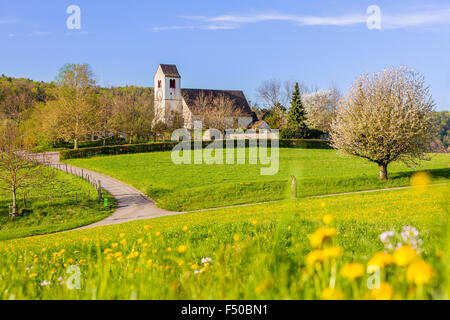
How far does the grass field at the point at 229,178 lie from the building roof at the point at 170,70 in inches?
1783

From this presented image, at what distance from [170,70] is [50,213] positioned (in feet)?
238

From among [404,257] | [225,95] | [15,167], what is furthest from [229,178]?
[225,95]

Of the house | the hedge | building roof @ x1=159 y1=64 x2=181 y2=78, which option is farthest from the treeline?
building roof @ x1=159 y1=64 x2=181 y2=78

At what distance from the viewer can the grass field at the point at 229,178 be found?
25.8 m

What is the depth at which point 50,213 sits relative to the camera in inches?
952

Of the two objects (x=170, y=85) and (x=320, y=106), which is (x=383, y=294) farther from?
(x=170, y=85)

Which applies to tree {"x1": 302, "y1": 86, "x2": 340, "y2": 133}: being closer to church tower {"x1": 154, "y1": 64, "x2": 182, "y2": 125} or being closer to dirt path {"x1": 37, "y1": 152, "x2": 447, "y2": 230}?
church tower {"x1": 154, "y1": 64, "x2": 182, "y2": 125}

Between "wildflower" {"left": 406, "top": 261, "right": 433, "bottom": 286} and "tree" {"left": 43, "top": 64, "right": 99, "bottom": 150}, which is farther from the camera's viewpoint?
→ "tree" {"left": 43, "top": 64, "right": 99, "bottom": 150}

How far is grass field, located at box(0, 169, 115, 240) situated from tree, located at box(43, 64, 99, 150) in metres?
25.5

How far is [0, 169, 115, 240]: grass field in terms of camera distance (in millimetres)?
20375
